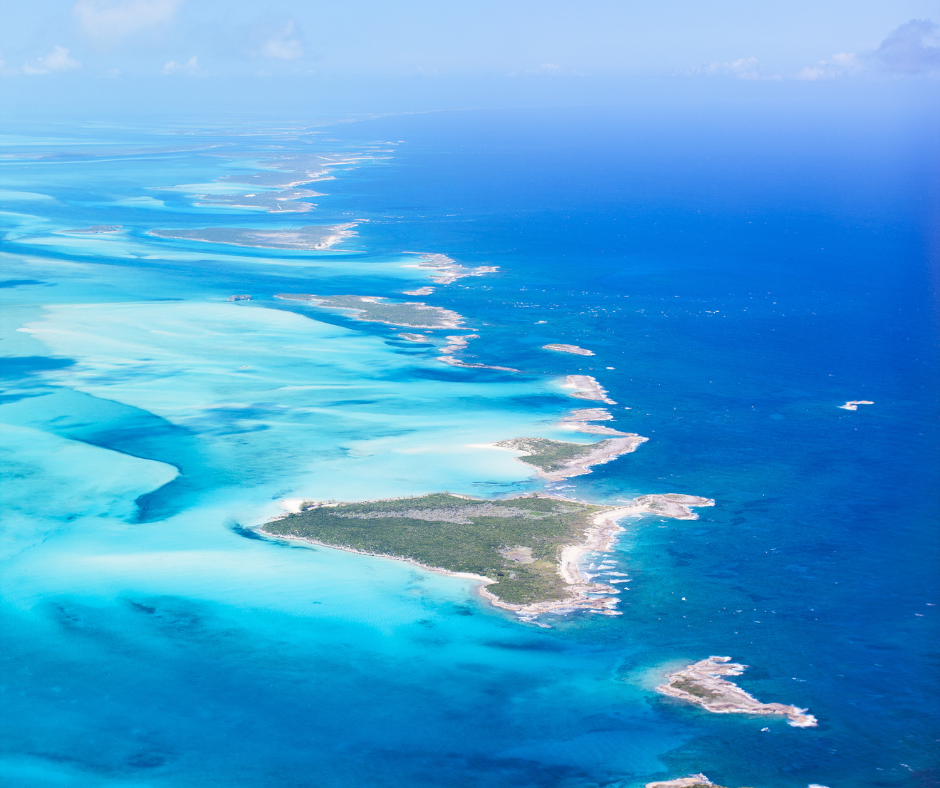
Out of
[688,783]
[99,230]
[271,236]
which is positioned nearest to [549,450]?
[688,783]

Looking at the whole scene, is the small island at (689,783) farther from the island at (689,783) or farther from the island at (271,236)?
the island at (271,236)

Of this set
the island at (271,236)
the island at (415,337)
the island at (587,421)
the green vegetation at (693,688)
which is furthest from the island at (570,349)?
the island at (271,236)

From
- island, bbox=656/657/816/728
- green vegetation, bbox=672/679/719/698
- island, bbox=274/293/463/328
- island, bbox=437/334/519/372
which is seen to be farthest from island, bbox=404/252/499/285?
green vegetation, bbox=672/679/719/698

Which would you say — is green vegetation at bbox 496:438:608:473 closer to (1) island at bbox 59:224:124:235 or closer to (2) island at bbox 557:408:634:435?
(2) island at bbox 557:408:634:435

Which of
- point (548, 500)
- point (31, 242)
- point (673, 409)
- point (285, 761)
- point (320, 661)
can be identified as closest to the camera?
point (285, 761)

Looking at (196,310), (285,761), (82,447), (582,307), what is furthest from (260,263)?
(285,761)

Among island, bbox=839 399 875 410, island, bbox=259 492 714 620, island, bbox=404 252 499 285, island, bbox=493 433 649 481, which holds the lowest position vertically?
island, bbox=259 492 714 620

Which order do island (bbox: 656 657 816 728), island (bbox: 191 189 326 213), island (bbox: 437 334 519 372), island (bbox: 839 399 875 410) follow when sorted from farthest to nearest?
island (bbox: 191 189 326 213) → island (bbox: 437 334 519 372) → island (bbox: 839 399 875 410) → island (bbox: 656 657 816 728)

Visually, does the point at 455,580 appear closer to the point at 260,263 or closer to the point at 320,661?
the point at 320,661
